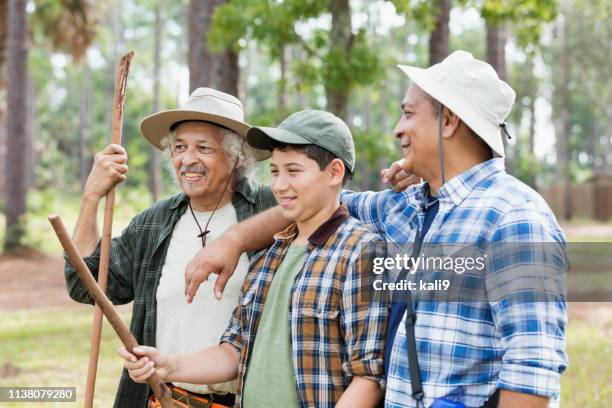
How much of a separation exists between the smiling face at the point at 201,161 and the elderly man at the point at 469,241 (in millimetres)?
824

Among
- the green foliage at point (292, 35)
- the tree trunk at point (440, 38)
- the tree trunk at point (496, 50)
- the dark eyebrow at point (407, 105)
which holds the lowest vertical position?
the dark eyebrow at point (407, 105)

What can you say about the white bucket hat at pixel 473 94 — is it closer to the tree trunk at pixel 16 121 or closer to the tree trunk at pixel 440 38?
the tree trunk at pixel 440 38

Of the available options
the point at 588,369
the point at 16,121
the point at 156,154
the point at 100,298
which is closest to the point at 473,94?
the point at 100,298

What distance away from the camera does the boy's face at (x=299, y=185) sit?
269 cm

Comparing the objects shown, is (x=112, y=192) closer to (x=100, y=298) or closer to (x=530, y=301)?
(x=100, y=298)

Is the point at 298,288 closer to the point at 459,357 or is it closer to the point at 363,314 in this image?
the point at 363,314

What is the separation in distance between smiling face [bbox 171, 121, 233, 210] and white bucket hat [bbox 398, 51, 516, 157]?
1.00m

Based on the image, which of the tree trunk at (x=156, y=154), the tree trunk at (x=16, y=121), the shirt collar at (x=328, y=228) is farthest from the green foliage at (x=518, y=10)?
the tree trunk at (x=156, y=154)

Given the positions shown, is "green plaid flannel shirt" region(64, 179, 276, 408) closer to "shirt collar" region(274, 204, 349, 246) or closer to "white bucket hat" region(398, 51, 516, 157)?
"shirt collar" region(274, 204, 349, 246)

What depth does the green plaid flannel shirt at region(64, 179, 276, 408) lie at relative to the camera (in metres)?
3.23

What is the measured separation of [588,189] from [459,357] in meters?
37.1

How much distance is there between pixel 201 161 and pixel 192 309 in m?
0.59

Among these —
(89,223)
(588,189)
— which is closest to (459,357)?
(89,223)

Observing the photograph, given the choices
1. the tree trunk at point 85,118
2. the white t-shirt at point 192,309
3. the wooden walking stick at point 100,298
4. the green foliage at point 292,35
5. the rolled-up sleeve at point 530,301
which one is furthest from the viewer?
the tree trunk at point 85,118
